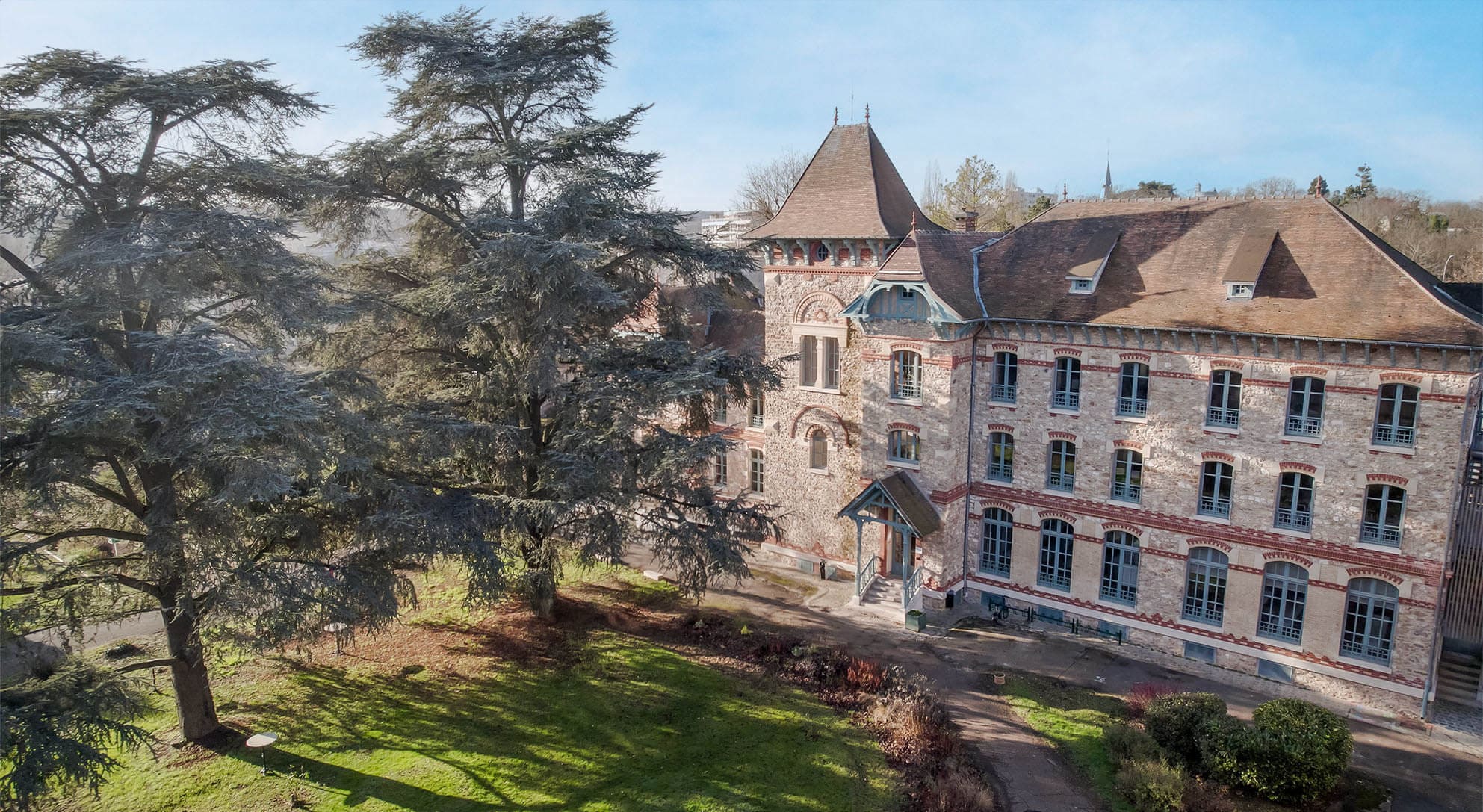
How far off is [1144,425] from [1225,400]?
1.99 meters

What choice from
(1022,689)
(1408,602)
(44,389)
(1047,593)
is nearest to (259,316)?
(44,389)

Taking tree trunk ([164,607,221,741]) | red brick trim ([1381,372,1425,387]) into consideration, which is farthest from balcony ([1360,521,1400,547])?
tree trunk ([164,607,221,741])

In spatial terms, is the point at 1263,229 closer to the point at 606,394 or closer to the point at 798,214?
the point at 798,214

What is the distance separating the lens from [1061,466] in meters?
24.1

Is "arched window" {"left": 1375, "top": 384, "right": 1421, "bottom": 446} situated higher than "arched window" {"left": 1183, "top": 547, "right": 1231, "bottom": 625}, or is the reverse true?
"arched window" {"left": 1375, "top": 384, "right": 1421, "bottom": 446}

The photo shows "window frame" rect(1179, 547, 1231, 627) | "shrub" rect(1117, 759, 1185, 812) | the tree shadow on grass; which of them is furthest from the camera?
"window frame" rect(1179, 547, 1231, 627)

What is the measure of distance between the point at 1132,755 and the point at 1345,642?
7307mm

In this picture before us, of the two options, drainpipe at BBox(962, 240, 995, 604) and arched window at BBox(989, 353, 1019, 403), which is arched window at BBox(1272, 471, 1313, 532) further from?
drainpipe at BBox(962, 240, 995, 604)

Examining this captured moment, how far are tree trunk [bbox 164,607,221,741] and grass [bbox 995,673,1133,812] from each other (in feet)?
58.9

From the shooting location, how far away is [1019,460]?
24641 millimetres

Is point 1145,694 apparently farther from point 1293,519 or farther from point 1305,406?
point 1305,406

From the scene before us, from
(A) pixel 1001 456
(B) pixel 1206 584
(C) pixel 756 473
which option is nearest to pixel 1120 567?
(B) pixel 1206 584

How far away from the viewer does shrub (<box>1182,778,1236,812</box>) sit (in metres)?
16.1

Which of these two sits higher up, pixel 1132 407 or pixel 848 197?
pixel 848 197
